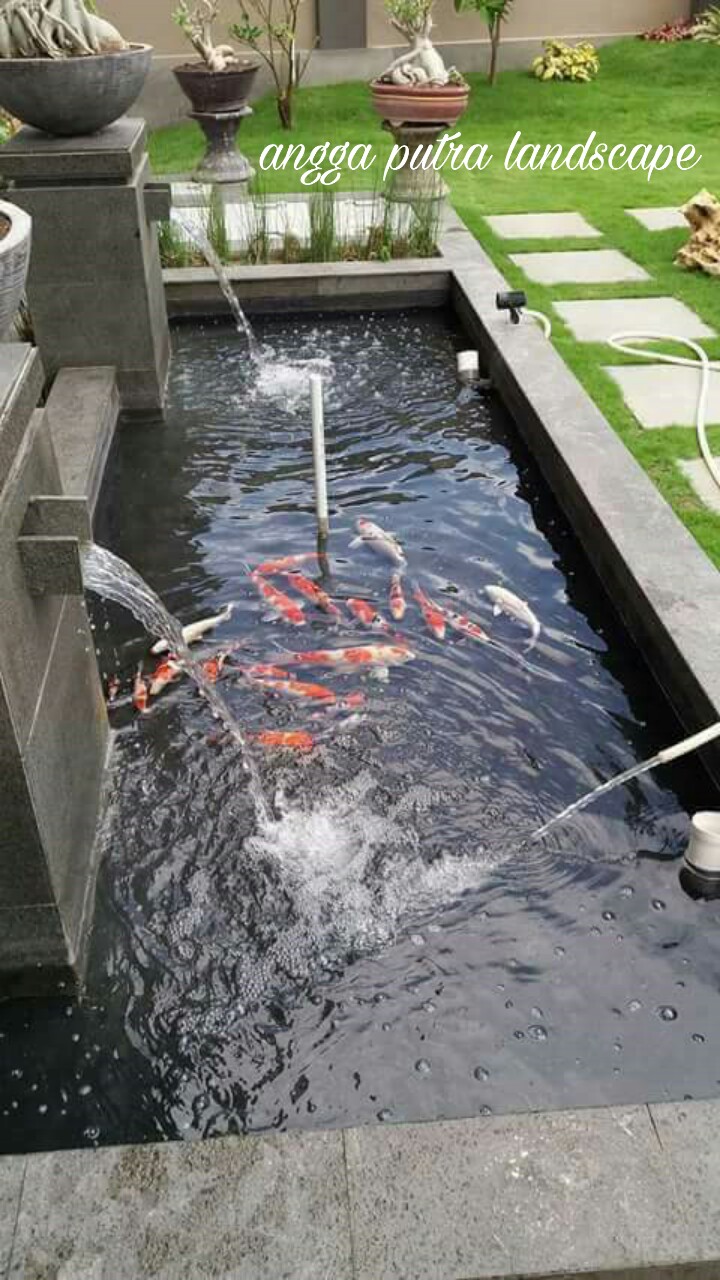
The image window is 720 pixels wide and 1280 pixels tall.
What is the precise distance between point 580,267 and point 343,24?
8.80 meters

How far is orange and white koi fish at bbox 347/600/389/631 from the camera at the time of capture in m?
4.30

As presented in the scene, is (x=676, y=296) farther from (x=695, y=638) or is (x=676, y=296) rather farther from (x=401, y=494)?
(x=695, y=638)

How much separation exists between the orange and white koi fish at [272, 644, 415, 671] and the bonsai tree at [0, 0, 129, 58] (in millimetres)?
3362

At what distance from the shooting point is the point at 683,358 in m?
6.13

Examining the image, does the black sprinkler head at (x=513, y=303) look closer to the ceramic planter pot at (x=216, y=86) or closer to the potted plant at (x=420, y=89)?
the potted plant at (x=420, y=89)

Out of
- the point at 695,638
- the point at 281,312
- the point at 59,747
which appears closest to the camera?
the point at 59,747

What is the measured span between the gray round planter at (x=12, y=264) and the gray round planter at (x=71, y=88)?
10.3 feet

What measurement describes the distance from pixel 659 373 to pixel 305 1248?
5097 millimetres

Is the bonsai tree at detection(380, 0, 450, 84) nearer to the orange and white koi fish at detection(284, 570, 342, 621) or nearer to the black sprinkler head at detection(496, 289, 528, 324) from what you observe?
the black sprinkler head at detection(496, 289, 528, 324)

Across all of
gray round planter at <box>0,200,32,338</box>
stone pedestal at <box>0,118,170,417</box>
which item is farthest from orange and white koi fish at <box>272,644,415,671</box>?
stone pedestal at <box>0,118,170,417</box>

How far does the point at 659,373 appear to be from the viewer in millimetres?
6020

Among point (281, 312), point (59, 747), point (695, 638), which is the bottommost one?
point (281, 312)

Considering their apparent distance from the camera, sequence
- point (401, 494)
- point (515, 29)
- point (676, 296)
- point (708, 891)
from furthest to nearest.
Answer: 1. point (515, 29)
2. point (676, 296)
3. point (401, 494)
4. point (708, 891)

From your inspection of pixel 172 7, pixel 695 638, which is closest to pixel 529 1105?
pixel 695 638
